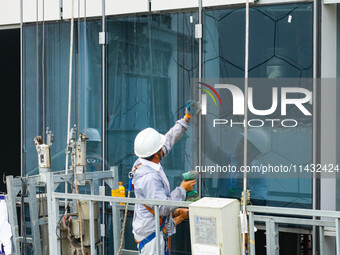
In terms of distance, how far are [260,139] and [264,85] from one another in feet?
1.64

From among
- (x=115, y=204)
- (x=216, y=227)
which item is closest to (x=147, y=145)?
(x=115, y=204)

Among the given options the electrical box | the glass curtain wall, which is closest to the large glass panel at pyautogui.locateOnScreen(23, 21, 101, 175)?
the glass curtain wall

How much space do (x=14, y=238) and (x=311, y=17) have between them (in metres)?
3.25

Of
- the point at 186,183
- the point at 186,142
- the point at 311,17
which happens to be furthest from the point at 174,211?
the point at 311,17

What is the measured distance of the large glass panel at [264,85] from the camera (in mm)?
5031

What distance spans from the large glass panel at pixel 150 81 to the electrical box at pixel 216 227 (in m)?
2.08

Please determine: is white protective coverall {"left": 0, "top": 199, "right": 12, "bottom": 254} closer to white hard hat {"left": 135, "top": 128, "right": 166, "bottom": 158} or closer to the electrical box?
white hard hat {"left": 135, "top": 128, "right": 166, "bottom": 158}

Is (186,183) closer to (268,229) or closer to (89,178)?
(268,229)

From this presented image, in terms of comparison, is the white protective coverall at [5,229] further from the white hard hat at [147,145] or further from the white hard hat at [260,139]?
the white hard hat at [260,139]

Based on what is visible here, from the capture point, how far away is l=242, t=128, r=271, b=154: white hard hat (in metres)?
5.17

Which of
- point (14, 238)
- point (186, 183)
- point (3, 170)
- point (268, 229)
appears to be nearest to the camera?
point (268, 229)

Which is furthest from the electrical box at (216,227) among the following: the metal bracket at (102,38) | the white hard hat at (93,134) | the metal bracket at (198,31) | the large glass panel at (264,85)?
the metal bracket at (102,38)

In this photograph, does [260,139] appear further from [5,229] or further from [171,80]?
[5,229]

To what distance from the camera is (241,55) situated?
5.23 metres
